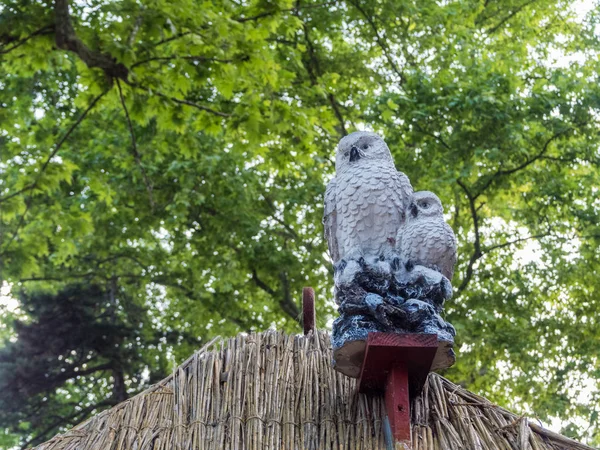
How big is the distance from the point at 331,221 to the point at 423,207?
365 mm

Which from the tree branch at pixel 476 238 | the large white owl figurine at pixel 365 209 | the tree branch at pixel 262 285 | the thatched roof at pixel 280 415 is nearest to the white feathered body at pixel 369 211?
the large white owl figurine at pixel 365 209

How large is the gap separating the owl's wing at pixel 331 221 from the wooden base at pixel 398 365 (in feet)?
1.67

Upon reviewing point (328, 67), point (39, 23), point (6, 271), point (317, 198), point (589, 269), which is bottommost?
point (6, 271)

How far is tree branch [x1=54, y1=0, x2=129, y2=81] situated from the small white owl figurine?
3.57m

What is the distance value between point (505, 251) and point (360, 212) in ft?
23.0

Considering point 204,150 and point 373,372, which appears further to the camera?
point 204,150

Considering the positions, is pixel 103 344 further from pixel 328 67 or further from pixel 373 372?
pixel 373 372

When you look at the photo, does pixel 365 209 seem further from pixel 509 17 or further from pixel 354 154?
pixel 509 17

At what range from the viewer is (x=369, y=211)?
272 cm

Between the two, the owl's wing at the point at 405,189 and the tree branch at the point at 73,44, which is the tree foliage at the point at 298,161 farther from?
the owl's wing at the point at 405,189

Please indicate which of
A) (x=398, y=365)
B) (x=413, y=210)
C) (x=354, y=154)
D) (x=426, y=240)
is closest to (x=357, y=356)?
(x=398, y=365)

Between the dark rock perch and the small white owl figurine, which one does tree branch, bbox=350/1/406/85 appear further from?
the dark rock perch

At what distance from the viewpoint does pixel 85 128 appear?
28.8 ft

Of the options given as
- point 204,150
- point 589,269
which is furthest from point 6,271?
point 589,269
